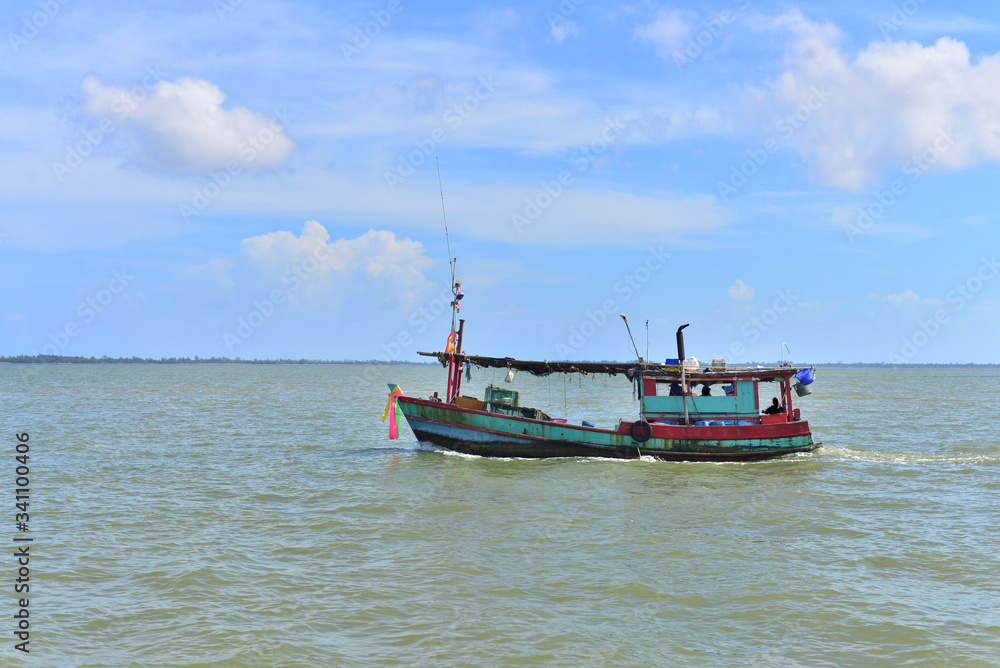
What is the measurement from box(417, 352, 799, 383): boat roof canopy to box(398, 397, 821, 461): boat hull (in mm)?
1605

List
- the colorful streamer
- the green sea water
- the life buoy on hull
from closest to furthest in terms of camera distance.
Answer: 1. the green sea water
2. the life buoy on hull
3. the colorful streamer

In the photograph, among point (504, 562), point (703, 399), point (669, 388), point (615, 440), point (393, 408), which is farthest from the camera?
point (393, 408)

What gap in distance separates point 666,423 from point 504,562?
12.5 meters

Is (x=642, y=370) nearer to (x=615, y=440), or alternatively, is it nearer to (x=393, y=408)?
(x=615, y=440)

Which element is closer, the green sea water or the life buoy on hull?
the green sea water

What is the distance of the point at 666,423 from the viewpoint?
23859mm

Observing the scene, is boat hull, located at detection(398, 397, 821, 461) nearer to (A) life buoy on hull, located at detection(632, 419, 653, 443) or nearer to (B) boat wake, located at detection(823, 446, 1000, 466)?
(A) life buoy on hull, located at detection(632, 419, 653, 443)

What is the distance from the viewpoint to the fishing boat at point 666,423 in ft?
76.4

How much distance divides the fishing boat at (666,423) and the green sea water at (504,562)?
56 centimetres

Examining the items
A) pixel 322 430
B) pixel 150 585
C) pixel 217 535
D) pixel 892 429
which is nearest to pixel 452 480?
pixel 217 535

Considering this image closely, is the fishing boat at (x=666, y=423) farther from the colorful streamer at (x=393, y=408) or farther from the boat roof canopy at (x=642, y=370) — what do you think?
the colorful streamer at (x=393, y=408)

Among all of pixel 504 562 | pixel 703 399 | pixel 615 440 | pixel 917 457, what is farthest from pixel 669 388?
pixel 504 562

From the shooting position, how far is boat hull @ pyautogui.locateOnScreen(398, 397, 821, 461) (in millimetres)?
23312

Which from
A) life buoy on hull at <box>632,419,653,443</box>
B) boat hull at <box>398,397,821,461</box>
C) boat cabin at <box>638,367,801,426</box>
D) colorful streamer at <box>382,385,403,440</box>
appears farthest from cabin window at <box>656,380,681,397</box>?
colorful streamer at <box>382,385,403,440</box>
